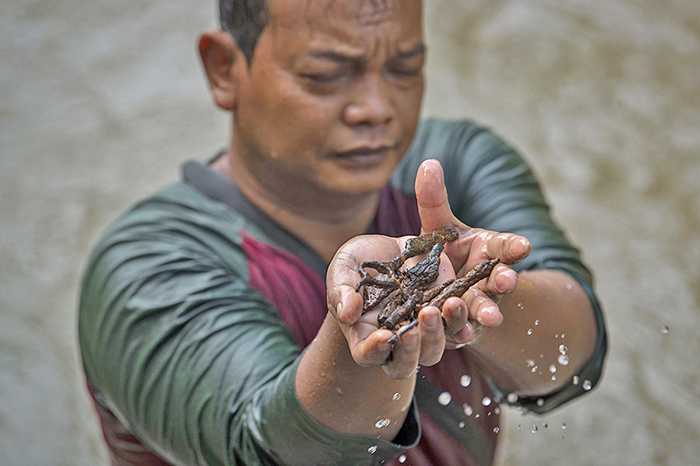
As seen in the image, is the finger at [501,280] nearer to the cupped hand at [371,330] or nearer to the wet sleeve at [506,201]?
the cupped hand at [371,330]

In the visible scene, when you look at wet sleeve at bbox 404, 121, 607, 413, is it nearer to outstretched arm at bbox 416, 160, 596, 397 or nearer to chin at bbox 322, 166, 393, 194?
outstretched arm at bbox 416, 160, 596, 397

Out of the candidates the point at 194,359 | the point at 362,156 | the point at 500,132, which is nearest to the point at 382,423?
the point at 194,359

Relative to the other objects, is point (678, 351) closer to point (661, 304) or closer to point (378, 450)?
point (661, 304)

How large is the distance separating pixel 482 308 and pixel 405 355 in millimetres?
59

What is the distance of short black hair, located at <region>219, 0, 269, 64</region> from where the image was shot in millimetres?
794

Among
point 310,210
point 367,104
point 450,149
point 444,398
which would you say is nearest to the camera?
point 444,398

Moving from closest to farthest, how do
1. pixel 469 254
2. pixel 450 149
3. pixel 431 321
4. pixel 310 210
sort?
1. pixel 431 321
2. pixel 469 254
3. pixel 310 210
4. pixel 450 149

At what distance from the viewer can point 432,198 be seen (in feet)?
1.82

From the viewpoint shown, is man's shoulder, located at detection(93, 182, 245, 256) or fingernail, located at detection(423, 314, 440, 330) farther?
man's shoulder, located at detection(93, 182, 245, 256)

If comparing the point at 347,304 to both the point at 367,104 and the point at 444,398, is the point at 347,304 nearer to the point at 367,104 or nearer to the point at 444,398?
the point at 444,398

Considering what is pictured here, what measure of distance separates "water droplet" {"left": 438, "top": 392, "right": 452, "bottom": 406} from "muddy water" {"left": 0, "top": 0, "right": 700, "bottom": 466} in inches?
34.7

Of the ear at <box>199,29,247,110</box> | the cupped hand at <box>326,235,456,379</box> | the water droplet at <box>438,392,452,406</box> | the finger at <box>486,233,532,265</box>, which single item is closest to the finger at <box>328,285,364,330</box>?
the cupped hand at <box>326,235,456,379</box>

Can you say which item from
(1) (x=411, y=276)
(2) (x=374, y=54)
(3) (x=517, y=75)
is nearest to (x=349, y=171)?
(2) (x=374, y=54)

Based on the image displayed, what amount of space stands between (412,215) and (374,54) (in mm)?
224
